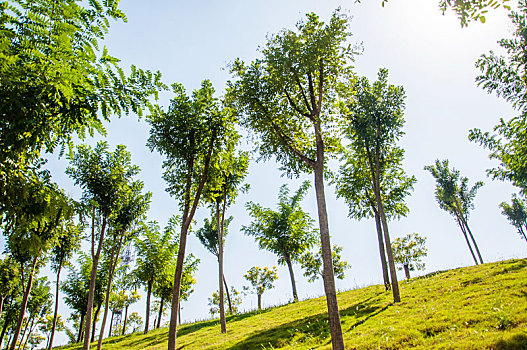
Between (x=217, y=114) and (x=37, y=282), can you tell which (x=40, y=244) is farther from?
(x=37, y=282)

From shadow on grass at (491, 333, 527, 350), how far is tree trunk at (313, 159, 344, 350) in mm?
4009

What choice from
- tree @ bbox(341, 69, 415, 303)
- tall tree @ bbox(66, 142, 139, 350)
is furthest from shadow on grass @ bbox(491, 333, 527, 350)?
tall tree @ bbox(66, 142, 139, 350)

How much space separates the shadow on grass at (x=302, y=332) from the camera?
12641 millimetres

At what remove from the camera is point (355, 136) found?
2008 centimetres

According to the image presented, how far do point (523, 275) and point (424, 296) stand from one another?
4482 mm

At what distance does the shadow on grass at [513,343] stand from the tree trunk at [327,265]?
4009 millimetres

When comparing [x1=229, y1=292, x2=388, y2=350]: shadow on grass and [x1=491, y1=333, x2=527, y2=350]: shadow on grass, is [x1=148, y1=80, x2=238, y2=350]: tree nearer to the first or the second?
[x1=229, y1=292, x2=388, y2=350]: shadow on grass

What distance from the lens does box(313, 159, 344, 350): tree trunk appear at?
9031 millimetres

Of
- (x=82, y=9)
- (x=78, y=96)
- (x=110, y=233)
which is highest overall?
(x=110, y=233)

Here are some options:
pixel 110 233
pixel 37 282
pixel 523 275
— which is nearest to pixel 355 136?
pixel 523 275

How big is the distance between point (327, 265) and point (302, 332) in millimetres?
5522

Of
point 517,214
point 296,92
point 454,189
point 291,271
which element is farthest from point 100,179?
point 517,214

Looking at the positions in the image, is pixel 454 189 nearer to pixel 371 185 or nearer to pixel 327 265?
pixel 371 185

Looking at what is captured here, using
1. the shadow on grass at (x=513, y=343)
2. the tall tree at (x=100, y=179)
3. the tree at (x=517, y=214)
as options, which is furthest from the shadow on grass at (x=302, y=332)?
the tree at (x=517, y=214)
